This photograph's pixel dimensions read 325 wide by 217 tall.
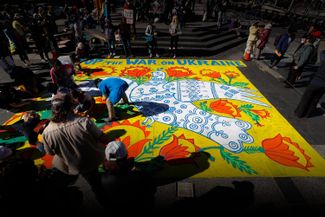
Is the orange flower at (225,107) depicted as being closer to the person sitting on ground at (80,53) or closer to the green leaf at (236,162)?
the green leaf at (236,162)

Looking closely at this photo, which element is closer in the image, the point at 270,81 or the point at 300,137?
the point at 300,137

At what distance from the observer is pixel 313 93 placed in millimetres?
4578

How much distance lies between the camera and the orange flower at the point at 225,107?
5027 mm

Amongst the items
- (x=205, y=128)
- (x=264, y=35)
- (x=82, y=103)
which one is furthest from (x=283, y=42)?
(x=82, y=103)

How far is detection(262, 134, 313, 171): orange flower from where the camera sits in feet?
11.7

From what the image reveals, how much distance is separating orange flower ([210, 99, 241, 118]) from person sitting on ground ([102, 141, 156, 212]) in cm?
370

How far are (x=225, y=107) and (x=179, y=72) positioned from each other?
2795 millimetres

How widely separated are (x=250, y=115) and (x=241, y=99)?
0.85 m

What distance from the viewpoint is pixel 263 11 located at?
21.6m

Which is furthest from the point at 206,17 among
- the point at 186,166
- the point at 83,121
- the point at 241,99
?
the point at 83,121

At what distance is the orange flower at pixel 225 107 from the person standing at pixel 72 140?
3.64 m

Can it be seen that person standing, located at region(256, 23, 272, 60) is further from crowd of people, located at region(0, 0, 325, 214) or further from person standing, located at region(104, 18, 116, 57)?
person standing, located at region(104, 18, 116, 57)

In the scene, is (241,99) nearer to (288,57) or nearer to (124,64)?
(124,64)

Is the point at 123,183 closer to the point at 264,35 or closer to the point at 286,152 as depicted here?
the point at 286,152
